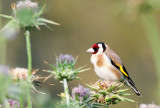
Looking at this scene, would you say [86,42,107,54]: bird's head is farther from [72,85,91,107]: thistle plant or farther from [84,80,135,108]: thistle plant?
[72,85,91,107]: thistle plant

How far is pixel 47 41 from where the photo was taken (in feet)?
69.9

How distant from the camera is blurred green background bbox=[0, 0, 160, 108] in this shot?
20078mm

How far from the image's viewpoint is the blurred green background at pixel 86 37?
790 inches

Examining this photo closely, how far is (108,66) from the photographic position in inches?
303

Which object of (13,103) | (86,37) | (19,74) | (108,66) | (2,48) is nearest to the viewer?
(2,48)

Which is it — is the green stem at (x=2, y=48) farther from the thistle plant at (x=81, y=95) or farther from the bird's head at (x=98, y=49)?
the bird's head at (x=98, y=49)

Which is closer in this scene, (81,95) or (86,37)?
(81,95)

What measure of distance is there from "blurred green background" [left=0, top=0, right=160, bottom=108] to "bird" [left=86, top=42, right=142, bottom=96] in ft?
37.5

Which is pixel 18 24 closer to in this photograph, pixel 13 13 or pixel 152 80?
pixel 13 13

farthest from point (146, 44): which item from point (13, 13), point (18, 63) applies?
point (13, 13)

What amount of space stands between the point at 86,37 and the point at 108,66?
13426 mm

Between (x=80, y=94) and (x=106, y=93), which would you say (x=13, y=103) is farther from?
(x=106, y=93)

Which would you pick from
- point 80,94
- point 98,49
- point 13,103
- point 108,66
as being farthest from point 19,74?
point 98,49

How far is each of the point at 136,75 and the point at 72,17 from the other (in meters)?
4.31
